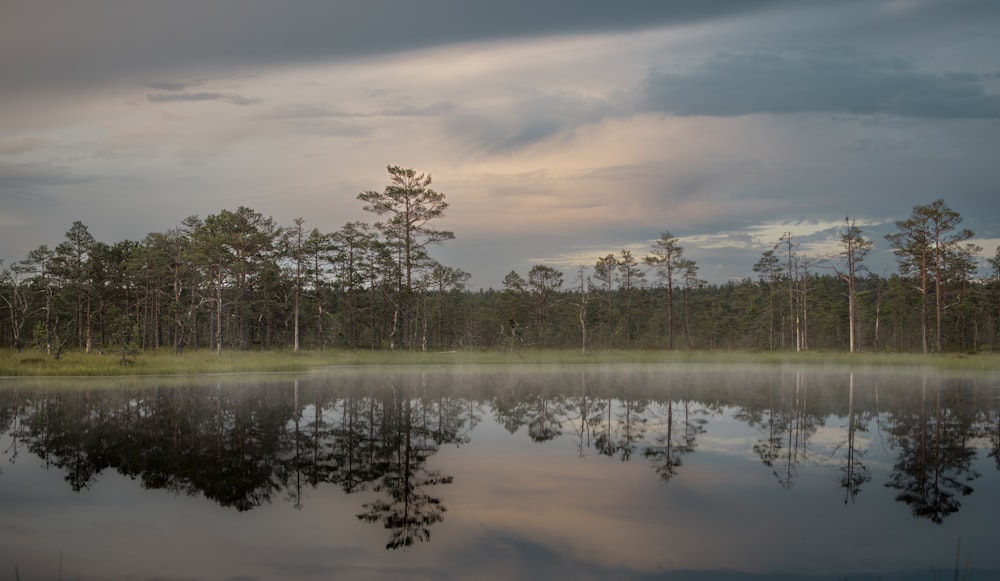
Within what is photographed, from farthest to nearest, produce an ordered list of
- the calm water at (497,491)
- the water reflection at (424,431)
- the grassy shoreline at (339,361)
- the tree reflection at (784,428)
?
the grassy shoreline at (339,361)
the tree reflection at (784,428)
the water reflection at (424,431)
the calm water at (497,491)

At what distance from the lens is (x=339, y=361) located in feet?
169

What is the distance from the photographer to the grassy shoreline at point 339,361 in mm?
39688

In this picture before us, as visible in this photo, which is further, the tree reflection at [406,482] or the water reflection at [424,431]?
the water reflection at [424,431]

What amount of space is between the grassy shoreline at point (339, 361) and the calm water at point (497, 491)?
15475mm

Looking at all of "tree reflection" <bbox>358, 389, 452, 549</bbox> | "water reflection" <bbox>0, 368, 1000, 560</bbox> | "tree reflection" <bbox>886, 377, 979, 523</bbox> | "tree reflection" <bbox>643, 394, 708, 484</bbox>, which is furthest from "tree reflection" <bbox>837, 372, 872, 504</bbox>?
"tree reflection" <bbox>358, 389, 452, 549</bbox>

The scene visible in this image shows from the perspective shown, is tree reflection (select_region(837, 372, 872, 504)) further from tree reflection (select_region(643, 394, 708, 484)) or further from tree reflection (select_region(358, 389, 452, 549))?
tree reflection (select_region(358, 389, 452, 549))

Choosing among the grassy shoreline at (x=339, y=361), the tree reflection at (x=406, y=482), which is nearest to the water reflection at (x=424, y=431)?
the tree reflection at (x=406, y=482)

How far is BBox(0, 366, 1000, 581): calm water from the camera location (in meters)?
8.71

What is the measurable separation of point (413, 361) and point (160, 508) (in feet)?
142

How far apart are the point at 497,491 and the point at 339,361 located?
135 feet

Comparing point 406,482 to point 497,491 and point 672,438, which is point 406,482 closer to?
point 497,491

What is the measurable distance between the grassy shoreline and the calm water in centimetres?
1547

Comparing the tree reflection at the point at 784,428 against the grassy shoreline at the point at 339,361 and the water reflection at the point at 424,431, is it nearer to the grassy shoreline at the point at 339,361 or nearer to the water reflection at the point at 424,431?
the water reflection at the point at 424,431

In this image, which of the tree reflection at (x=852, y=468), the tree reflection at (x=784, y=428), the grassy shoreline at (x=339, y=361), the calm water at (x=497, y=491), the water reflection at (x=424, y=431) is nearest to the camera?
the calm water at (x=497, y=491)
